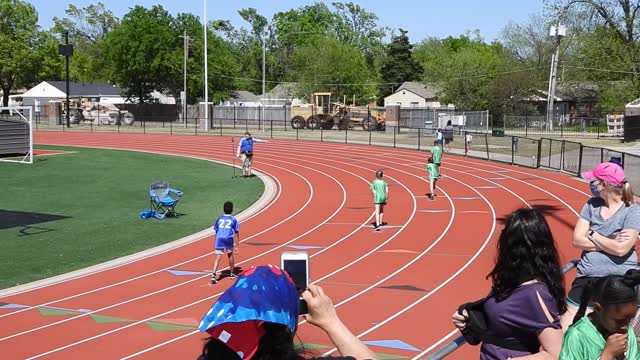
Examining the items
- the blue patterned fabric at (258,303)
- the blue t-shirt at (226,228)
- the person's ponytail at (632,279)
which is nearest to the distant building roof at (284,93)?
the blue t-shirt at (226,228)

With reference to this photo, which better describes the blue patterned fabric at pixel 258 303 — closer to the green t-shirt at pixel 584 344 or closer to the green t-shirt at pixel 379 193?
the green t-shirt at pixel 584 344

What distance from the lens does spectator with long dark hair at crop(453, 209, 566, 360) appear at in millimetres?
3492

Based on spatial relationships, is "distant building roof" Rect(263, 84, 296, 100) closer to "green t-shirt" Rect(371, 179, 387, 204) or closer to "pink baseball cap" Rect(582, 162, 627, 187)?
"green t-shirt" Rect(371, 179, 387, 204)

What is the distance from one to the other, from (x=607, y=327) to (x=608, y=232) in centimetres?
197

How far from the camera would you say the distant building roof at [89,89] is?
3531 inches

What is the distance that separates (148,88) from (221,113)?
11.3 metres

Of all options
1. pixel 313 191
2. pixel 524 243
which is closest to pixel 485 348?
pixel 524 243

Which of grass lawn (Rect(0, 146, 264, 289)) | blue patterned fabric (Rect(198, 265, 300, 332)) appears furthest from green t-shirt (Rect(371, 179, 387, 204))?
blue patterned fabric (Rect(198, 265, 300, 332))

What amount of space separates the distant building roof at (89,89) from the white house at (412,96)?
110 feet

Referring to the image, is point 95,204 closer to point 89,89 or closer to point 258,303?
point 258,303

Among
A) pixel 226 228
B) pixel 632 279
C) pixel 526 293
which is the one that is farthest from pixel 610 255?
pixel 226 228

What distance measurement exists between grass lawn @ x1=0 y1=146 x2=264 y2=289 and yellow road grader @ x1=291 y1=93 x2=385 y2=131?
24790 millimetres

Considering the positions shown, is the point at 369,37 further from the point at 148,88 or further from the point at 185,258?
the point at 185,258

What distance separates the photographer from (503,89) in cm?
6850
